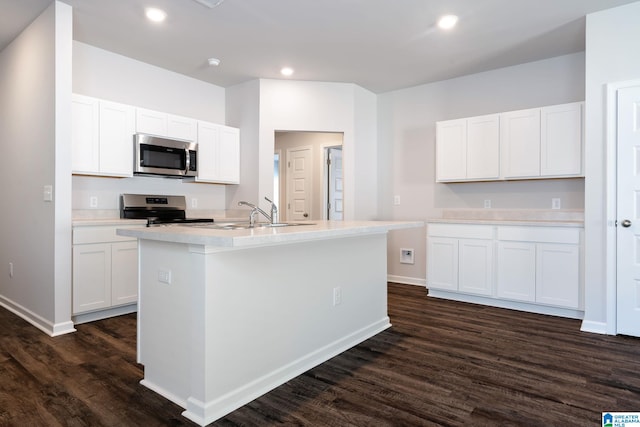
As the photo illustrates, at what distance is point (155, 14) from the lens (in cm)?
327

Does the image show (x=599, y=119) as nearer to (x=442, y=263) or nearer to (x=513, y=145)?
(x=513, y=145)

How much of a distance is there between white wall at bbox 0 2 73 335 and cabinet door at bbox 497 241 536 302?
410 centimetres

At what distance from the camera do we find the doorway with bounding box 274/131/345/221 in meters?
6.22

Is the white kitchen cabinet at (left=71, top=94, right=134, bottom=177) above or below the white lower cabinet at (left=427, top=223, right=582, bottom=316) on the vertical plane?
above

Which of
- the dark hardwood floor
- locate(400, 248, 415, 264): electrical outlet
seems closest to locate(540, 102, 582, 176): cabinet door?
the dark hardwood floor

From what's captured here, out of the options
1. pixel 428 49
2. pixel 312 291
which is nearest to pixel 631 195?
pixel 428 49

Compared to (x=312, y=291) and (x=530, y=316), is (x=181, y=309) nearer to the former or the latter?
(x=312, y=291)

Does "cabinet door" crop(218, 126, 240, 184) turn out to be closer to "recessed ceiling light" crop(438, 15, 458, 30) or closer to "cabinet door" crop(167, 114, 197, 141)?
"cabinet door" crop(167, 114, 197, 141)

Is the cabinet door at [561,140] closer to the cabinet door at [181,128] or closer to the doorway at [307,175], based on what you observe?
the doorway at [307,175]

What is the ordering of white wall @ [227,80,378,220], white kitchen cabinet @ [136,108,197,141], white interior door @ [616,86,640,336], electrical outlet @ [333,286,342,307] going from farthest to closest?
white wall @ [227,80,378,220], white kitchen cabinet @ [136,108,197,141], white interior door @ [616,86,640,336], electrical outlet @ [333,286,342,307]

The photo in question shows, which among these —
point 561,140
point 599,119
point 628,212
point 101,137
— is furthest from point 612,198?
point 101,137

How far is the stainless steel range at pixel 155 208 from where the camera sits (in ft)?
13.5
